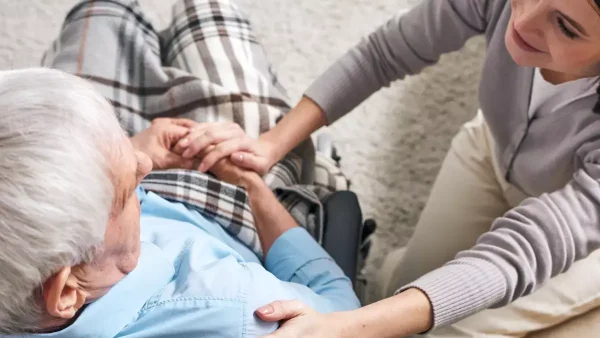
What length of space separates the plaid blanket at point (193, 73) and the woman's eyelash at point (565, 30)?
1.42 feet

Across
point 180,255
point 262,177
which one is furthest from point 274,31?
point 180,255

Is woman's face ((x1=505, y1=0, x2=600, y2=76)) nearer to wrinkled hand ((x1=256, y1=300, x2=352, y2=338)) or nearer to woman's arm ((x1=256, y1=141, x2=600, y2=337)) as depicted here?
woman's arm ((x1=256, y1=141, x2=600, y2=337))

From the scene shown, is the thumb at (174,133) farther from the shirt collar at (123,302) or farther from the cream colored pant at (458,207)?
the cream colored pant at (458,207)

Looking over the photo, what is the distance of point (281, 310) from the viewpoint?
25.5 inches

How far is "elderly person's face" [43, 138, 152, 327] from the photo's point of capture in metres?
0.53

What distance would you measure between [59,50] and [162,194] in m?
0.39

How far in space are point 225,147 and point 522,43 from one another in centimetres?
44

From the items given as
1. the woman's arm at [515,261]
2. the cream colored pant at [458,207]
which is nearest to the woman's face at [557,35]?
the woman's arm at [515,261]

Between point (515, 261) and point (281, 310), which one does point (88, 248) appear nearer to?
point (281, 310)

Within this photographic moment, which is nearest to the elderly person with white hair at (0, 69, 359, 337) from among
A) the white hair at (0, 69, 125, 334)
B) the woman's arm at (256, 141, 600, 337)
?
the white hair at (0, 69, 125, 334)

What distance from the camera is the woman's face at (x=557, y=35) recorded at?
65 cm

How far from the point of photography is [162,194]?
0.88 m

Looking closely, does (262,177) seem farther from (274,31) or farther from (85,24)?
(274,31)

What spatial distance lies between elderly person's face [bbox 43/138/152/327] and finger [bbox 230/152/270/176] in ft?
1.10
